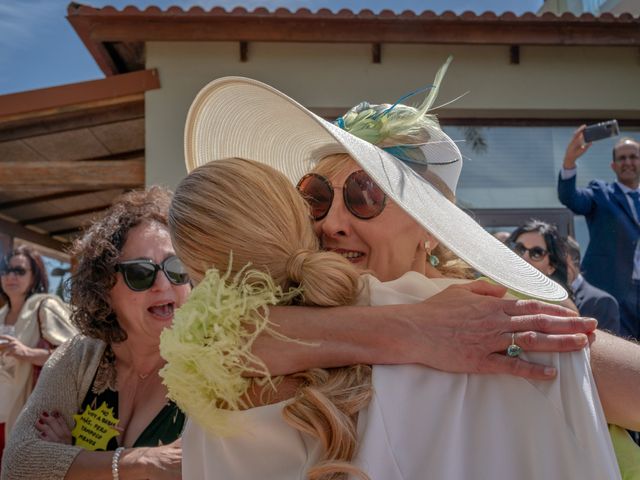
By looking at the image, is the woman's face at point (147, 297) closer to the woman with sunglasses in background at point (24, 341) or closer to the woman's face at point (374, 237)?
the woman's face at point (374, 237)

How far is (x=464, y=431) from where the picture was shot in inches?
43.3

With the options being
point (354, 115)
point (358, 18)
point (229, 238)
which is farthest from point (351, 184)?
point (358, 18)

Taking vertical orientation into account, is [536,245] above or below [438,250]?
below

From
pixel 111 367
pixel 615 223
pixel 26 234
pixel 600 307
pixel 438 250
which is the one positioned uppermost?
pixel 438 250

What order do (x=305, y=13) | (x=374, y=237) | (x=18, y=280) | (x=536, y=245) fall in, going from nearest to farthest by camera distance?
(x=374, y=237), (x=536, y=245), (x=18, y=280), (x=305, y=13)

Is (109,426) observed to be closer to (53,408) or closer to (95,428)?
(95,428)

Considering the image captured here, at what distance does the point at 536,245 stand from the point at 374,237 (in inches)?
120

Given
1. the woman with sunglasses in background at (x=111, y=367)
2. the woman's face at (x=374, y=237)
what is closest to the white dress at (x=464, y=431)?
the woman's face at (x=374, y=237)

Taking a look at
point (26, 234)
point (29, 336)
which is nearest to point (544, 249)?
point (29, 336)

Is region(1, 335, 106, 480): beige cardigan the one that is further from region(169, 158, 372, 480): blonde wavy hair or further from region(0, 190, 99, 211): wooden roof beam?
region(0, 190, 99, 211): wooden roof beam

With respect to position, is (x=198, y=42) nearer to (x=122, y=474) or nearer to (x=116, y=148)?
(x=116, y=148)

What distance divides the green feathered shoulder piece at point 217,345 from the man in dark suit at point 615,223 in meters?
3.96

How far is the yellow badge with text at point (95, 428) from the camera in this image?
7.03 feet

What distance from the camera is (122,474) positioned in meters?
1.97
